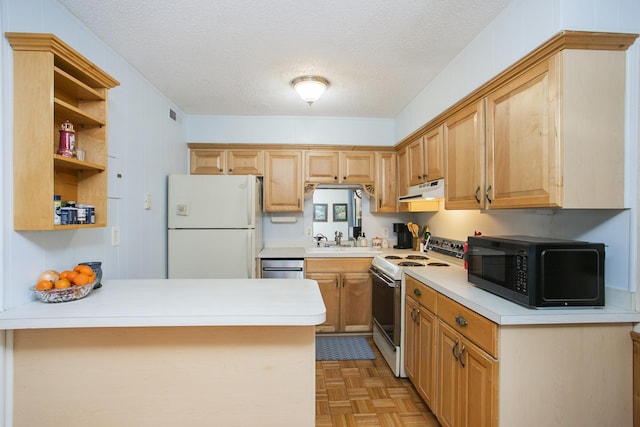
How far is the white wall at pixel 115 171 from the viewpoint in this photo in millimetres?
1389

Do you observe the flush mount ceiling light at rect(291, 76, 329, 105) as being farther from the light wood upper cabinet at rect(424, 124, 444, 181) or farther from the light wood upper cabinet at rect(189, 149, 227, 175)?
the light wood upper cabinet at rect(189, 149, 227, 175)

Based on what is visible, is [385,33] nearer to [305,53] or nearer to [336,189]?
[305,53]

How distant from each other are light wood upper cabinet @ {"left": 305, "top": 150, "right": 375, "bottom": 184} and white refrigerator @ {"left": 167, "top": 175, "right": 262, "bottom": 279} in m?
0.86

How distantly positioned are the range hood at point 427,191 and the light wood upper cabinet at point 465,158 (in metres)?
0.11

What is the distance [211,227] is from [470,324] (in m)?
2.29

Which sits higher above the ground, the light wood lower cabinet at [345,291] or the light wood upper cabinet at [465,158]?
the light wood upper cabinet at [465,158]

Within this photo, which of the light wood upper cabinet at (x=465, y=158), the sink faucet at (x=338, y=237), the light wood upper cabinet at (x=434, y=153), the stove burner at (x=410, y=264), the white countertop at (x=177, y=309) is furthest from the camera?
the sink faucet at (x=338, y=237)

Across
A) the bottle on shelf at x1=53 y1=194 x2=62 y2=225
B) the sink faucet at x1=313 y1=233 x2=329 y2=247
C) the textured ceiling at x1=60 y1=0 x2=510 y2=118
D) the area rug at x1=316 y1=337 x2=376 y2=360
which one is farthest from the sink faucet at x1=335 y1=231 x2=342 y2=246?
the bottle on shelf at x1=53 y1=194 x2=62 y2=225


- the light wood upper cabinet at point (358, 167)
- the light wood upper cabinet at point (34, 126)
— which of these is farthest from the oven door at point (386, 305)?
the light wood upper cabinet at point (34, 126)

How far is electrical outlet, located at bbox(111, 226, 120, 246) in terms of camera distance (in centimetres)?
211

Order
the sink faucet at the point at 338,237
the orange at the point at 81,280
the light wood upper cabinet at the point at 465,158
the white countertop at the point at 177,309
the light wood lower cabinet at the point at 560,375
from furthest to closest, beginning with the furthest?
the sink faucet at the point at 338,237, the light wood upper cabinet at the point at 465,158, the orange at the point at 81,280, the light wood lower cabinet at the point at 560,375, the white countertop at the point at 177,309

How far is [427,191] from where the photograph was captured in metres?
2.76

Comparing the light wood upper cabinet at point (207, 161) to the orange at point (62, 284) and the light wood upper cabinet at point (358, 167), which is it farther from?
the orange at point (62, 284)

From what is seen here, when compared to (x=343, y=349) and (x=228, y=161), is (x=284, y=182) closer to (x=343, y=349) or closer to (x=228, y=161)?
(x=228, y=161)
